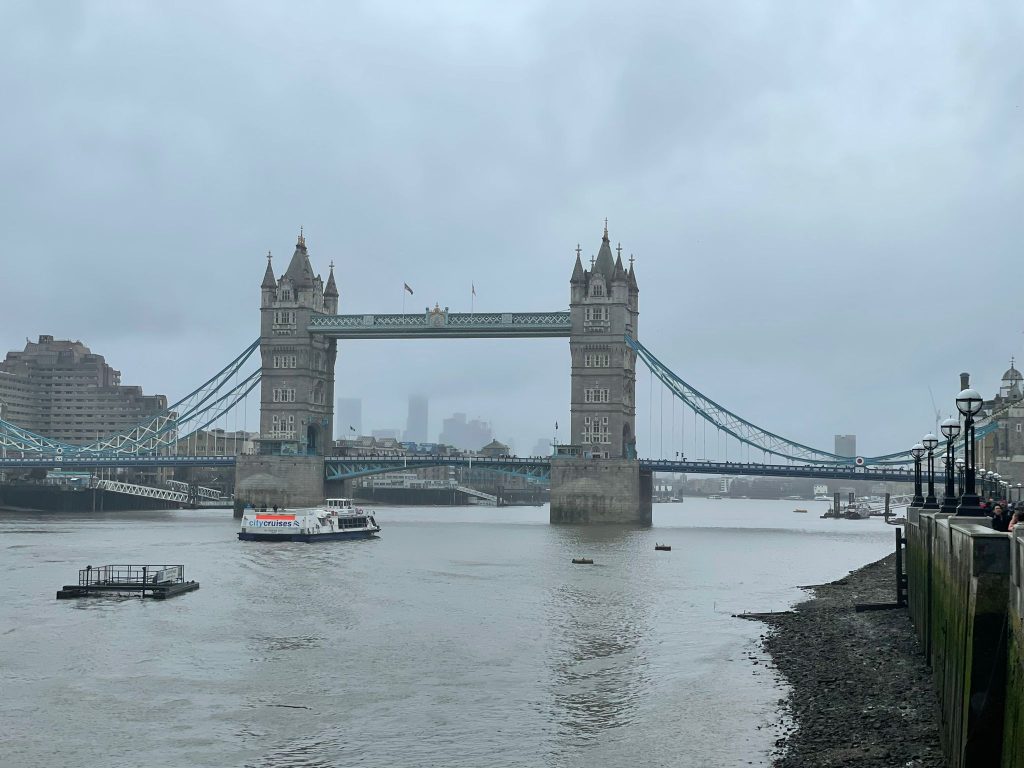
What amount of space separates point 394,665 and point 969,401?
19.1m

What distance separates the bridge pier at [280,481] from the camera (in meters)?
118

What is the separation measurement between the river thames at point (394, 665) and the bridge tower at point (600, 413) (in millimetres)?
39324

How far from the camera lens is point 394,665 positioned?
35.2 meters

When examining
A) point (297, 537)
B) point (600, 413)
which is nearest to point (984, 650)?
point (297, 537)

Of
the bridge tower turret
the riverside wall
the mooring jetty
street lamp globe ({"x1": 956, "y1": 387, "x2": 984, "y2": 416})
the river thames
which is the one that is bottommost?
the river thames

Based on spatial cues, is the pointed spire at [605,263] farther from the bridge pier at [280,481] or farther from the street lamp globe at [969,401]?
the street lamp globe at [969,401]

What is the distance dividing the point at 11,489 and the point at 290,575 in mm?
92316

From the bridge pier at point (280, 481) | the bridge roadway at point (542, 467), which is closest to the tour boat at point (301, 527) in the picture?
the bridge roadway at point (542, 467)

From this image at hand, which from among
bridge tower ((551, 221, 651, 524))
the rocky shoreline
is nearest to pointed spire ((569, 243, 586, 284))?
bridge tower ((551, 221, 651, 524))

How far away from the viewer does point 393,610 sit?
4728 cm

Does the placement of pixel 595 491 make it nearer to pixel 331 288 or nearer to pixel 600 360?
pixel 600 360

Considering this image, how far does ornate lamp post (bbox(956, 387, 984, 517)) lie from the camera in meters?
22.2

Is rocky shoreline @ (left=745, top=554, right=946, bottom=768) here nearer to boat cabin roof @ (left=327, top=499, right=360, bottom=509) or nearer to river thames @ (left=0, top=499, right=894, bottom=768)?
river thames @ (left=0, top=499, right=894, bottom=768)

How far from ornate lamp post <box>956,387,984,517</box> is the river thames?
6319 mm
